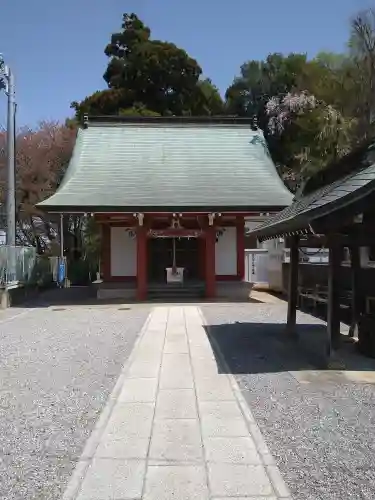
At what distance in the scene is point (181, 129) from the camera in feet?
77.2

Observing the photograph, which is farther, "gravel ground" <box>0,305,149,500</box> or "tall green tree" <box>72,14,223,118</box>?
"tall green tree" <box>72,14,223,118</box>

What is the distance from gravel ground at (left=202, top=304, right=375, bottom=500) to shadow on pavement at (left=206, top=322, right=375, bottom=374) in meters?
0.02

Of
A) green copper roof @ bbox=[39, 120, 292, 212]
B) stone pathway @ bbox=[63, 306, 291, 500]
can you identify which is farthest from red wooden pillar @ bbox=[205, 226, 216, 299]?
stone pathway @ bbox=[63, 306, 291, 500]

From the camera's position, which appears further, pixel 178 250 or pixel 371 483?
pixel 178 250

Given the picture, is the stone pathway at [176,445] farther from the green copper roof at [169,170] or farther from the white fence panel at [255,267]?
the white fence panel at [255,267]

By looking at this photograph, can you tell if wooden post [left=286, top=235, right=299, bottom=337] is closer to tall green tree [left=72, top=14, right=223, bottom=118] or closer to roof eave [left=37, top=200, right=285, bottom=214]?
roof eave [left=37, top=200, right=285, bottom=214]

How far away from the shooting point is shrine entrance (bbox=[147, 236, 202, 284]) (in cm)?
2169

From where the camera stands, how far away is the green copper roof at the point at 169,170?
59.2ft

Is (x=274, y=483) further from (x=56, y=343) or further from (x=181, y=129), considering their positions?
(x=181, y=129)

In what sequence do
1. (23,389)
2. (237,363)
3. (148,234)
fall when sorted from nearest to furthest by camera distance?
(23,389), (237,363), (148,234)

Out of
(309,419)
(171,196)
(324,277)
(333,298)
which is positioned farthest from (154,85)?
(309,419)

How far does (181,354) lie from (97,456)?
15.3 ft

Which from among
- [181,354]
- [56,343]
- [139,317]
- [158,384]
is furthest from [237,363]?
[139,317]

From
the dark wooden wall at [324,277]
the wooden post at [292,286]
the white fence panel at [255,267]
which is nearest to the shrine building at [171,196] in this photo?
the dark wooden wall at [324,277]
